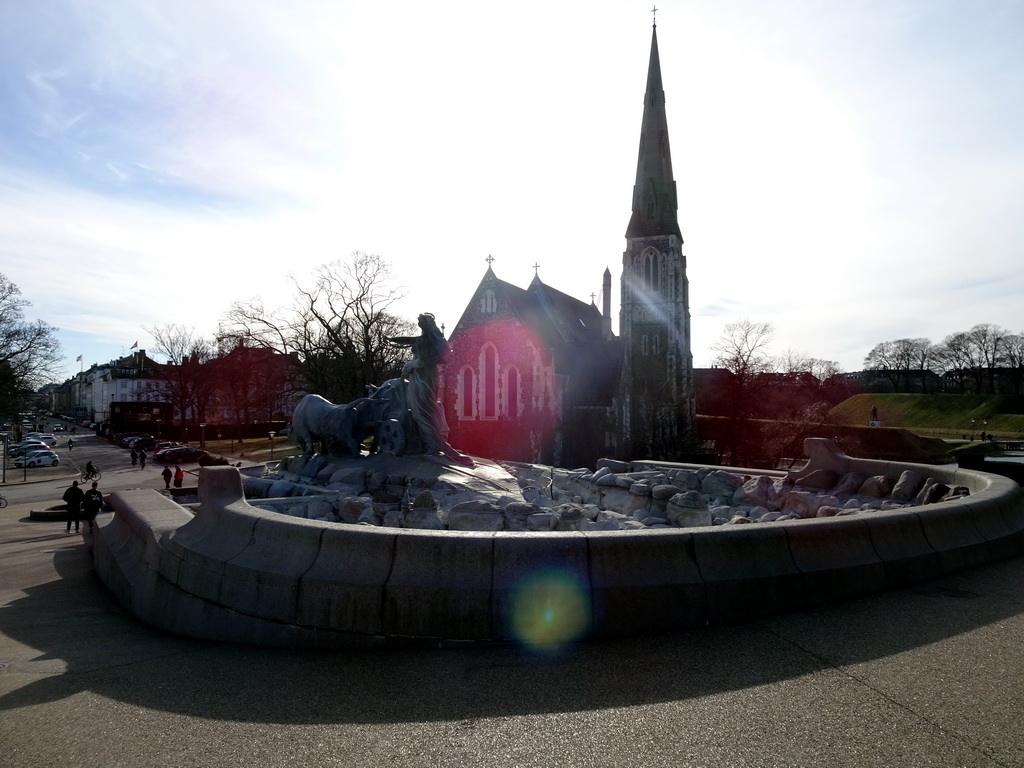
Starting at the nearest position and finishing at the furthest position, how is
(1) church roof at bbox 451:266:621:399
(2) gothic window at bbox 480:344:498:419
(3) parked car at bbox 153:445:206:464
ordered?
(3) parked car at bbox 153:445:206:464 < (2) gothic window at bbox 480:344:498:419 < (1) church roof at bbox 451:266:621:399

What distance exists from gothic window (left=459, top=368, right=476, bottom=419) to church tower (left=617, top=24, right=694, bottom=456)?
13696 mm

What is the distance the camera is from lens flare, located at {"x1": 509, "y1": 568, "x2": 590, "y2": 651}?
4.43m

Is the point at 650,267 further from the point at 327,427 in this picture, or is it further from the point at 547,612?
the point at 547,612

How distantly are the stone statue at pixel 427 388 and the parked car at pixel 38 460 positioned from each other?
148 ft

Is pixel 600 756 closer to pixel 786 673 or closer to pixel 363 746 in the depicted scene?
pixel 363 746

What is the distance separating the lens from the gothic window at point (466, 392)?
49625 mm

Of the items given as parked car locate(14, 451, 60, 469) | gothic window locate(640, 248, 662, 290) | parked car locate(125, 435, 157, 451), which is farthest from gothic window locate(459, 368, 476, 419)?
parked car locate(14, 451, 60, 469)

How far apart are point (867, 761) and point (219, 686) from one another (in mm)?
3499

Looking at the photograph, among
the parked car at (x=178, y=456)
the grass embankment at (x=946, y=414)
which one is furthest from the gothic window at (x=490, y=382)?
the grass embankment at (x=946, y=414)

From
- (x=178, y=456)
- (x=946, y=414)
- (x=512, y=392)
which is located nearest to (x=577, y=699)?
(x=512, y=392)

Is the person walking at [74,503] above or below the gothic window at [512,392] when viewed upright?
below

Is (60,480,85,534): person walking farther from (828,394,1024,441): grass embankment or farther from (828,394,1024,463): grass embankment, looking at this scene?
(828,394,1024,441): grass embankment

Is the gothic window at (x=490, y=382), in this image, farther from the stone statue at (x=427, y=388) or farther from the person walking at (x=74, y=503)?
the stone statue at (x=427, y=388)

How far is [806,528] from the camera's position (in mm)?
5133
